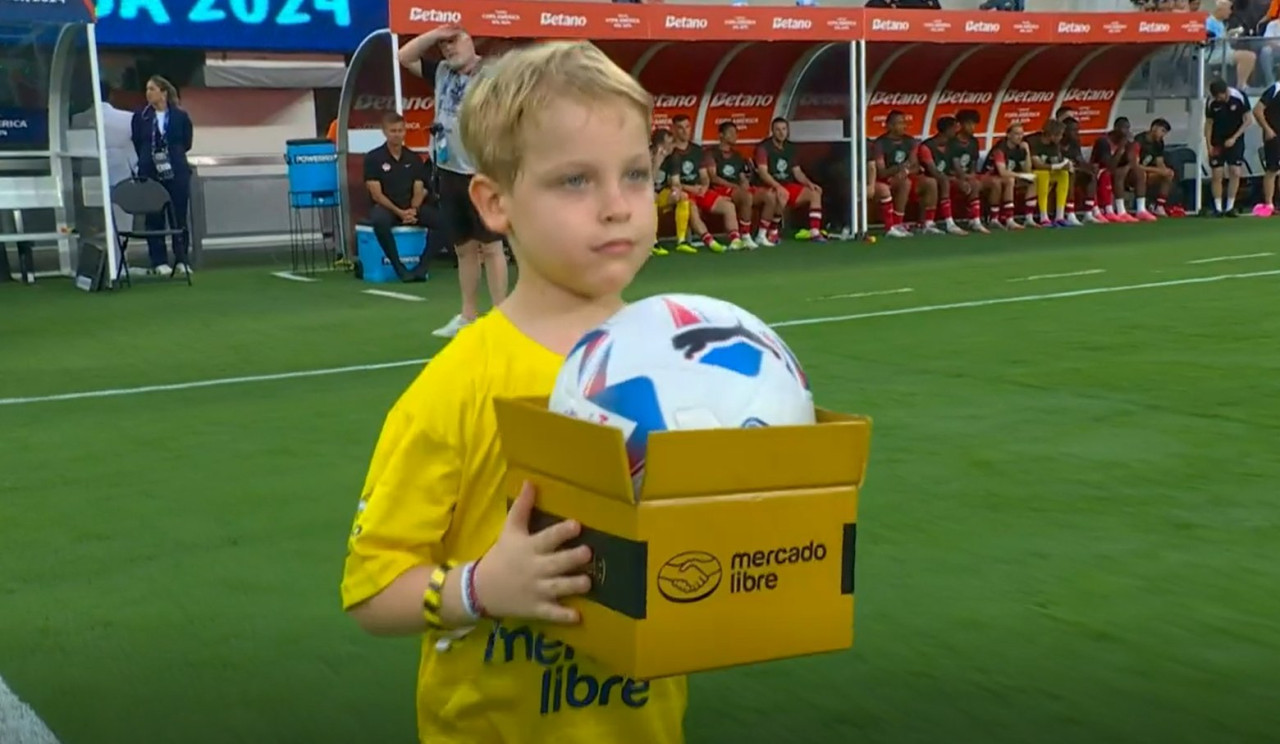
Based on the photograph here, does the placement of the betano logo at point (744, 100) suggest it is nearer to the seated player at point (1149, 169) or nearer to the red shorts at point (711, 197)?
the red shorts at point (711, 197)

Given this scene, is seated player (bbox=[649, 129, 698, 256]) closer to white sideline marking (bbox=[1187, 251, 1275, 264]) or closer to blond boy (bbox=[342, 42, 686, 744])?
white sideline marking (bbox=[1187, 251, 1275, 264])

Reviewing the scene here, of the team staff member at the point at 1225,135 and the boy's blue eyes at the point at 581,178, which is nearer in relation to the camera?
the boy's blue eyes at the point at 581,178

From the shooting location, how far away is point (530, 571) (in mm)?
1560

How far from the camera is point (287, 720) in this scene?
3008 millimetres

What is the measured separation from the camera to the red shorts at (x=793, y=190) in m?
17.0

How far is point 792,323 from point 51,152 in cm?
826

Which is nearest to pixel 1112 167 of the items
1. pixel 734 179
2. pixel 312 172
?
pixel 734 179

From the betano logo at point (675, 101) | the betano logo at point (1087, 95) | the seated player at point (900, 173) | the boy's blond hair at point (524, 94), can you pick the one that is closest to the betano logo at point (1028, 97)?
the betano logo at point (1087, 95)

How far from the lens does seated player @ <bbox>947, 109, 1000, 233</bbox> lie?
1742cm

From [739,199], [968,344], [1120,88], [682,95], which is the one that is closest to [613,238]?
[968,344]

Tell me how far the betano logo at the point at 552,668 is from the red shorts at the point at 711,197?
572 inches

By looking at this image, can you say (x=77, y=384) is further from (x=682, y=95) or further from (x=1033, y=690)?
(x=682, y=95)

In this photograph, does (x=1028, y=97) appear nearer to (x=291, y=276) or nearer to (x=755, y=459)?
(x=291, y=276)

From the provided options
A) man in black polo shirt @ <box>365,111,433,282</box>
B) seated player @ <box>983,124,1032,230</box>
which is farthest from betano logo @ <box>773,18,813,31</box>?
man in black polo shirt @ <box>365,111,433,282</box>
